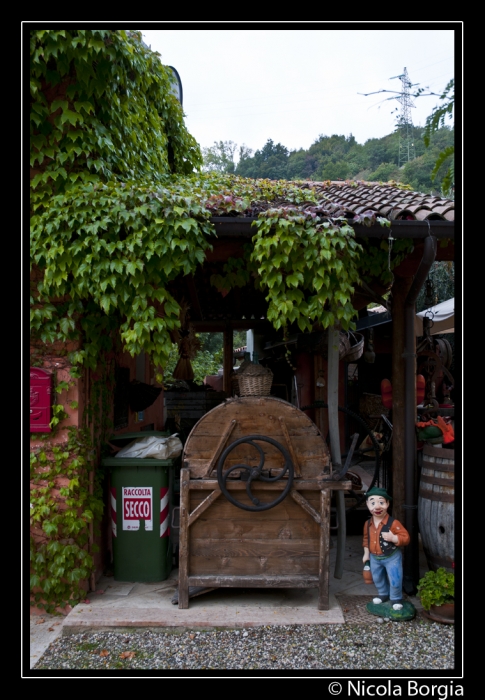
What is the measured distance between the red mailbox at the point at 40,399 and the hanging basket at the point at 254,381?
167 centimetres

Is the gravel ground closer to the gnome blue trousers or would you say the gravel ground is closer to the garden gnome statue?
the garden gnome statue

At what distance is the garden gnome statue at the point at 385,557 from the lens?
13.4 feet

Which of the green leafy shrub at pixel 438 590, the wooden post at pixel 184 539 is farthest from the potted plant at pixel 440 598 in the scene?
the wooden post at pixel 184 539

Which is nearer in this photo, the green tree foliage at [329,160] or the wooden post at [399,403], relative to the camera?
the wooden post at [399,403]

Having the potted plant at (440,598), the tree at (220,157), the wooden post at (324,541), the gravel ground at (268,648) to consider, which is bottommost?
the gravel ground at (268,648)

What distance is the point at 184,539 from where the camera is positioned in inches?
164

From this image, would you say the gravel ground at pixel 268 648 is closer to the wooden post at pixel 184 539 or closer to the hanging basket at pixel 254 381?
the wooden post at pixel 184 539

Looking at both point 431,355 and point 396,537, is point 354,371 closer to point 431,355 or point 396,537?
point 431,355

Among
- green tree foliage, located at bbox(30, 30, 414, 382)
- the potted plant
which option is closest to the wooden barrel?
the potted plant

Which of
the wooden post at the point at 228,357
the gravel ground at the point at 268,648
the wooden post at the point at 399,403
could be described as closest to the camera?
the gravel ground at the point at 268,648

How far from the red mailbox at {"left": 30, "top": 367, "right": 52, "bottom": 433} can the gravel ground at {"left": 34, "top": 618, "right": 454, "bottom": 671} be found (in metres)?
1.62

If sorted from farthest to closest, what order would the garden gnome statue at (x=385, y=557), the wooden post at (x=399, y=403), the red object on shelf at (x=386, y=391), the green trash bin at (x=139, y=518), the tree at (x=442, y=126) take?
the red object on shelf at (x=386, y=391), the wooden post at (x=399, y=403), the green trash bin at (x=139, y=518), the garden gnome statue at (x=385, y=557), the tree at (x=442, y=126)

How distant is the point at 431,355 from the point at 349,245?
2878 millimetres

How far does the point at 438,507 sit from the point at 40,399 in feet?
11.4
